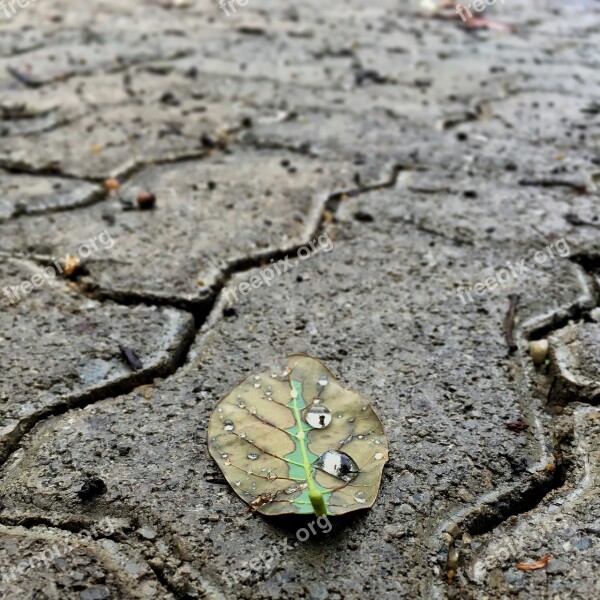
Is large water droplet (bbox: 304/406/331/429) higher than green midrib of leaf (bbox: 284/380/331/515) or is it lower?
lower

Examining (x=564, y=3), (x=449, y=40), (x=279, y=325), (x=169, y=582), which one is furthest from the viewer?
(x=564, y=3)

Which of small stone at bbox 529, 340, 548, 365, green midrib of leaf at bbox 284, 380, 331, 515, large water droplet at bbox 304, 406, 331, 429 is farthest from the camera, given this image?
small stone at bbox 529, 340, 548, 365

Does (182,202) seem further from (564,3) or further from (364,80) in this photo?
(564,3)

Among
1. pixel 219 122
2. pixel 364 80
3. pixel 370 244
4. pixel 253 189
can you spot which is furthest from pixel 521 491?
pixel 364 80

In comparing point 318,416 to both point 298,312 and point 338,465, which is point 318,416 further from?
point 298,312

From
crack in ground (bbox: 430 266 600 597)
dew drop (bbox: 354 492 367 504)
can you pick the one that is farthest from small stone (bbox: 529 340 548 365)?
dew drop (bbox: 354 492 367 504)

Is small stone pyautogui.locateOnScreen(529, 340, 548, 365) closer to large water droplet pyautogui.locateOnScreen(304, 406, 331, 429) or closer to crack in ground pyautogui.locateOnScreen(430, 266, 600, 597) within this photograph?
crack in ground pyautogui.locateOnScreen(430, 266, 600, 597)

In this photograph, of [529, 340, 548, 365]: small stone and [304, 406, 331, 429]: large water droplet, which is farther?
[529, 340, 548, 365]: small stone

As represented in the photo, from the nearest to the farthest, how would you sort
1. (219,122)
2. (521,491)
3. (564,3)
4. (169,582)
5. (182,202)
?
(169,582) < (521,491) < (182,202) < (219,122) < (564,3)
